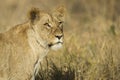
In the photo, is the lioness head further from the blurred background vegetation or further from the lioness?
the blurred background vegetation

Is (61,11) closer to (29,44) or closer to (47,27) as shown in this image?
(47,27)

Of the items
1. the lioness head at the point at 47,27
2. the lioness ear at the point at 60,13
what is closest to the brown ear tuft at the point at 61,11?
the lioness ear at the point at 60,13

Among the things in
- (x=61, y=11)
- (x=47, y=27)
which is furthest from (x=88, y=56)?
(x=47, y=27)

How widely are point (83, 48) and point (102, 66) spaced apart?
93 cm

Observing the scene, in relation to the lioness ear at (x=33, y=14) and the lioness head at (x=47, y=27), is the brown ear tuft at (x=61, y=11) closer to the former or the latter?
the lioness head at (x=47, y=27)

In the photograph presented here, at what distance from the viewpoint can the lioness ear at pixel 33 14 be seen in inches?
275

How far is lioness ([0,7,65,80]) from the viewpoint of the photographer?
22.4 feet

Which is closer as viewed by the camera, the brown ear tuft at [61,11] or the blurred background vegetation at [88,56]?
the brown ear tuft at [61,11]

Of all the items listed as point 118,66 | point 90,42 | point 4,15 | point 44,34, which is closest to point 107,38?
point 90,42

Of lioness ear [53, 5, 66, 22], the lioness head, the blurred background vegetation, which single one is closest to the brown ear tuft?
lioness ear [53, 5, 66, 22]

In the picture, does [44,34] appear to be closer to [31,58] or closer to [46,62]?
[31,58]

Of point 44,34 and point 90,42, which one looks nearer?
point 44,34

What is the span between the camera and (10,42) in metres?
6.94

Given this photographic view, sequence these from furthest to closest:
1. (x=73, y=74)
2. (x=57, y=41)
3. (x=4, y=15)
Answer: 1. (x=4, y=15)
2. (x=73, y=74)
3. (x=57, y=41)
